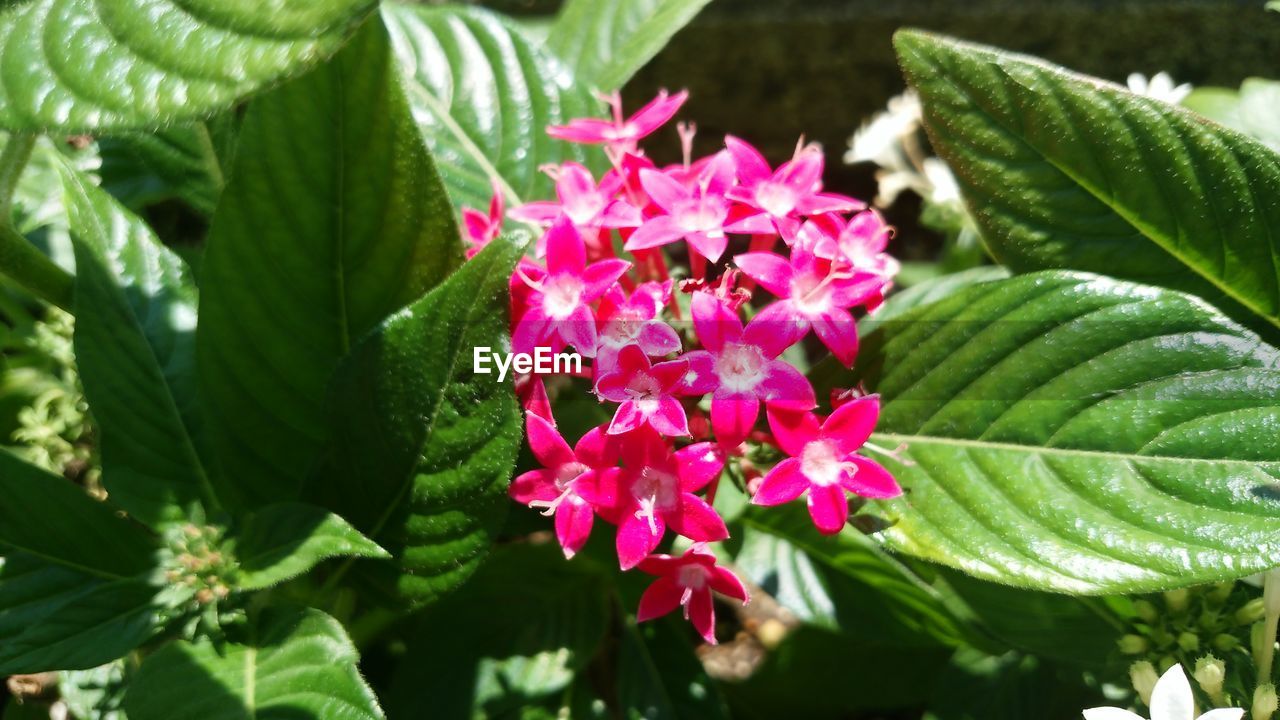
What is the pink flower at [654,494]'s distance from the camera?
0.83 meters

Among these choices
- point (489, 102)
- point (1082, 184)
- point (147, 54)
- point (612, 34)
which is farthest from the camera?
point (612, 34)

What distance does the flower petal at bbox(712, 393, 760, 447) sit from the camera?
2.75 ft

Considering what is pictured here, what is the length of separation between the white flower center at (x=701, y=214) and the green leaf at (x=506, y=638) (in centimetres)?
52

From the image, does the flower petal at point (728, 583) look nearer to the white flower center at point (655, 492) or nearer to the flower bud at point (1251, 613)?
the white flower center at point (655, 492)

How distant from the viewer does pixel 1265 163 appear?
984 mm

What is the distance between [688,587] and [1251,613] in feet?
1.76

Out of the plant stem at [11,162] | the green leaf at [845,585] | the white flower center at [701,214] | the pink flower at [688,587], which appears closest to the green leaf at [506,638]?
the green leaf at [845,585]

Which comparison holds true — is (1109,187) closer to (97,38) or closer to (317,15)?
(317,15)

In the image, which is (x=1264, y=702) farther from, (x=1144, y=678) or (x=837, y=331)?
(x=837, y=331)

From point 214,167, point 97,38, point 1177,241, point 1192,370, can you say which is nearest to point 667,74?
point 214,167

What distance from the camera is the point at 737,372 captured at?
0.86m

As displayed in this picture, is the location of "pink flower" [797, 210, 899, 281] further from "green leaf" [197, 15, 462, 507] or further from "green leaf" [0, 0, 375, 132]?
"green leaf" [0, 0, 375, 132]

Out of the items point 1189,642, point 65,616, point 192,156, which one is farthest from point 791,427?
point 192,156

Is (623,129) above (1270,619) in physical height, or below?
above
